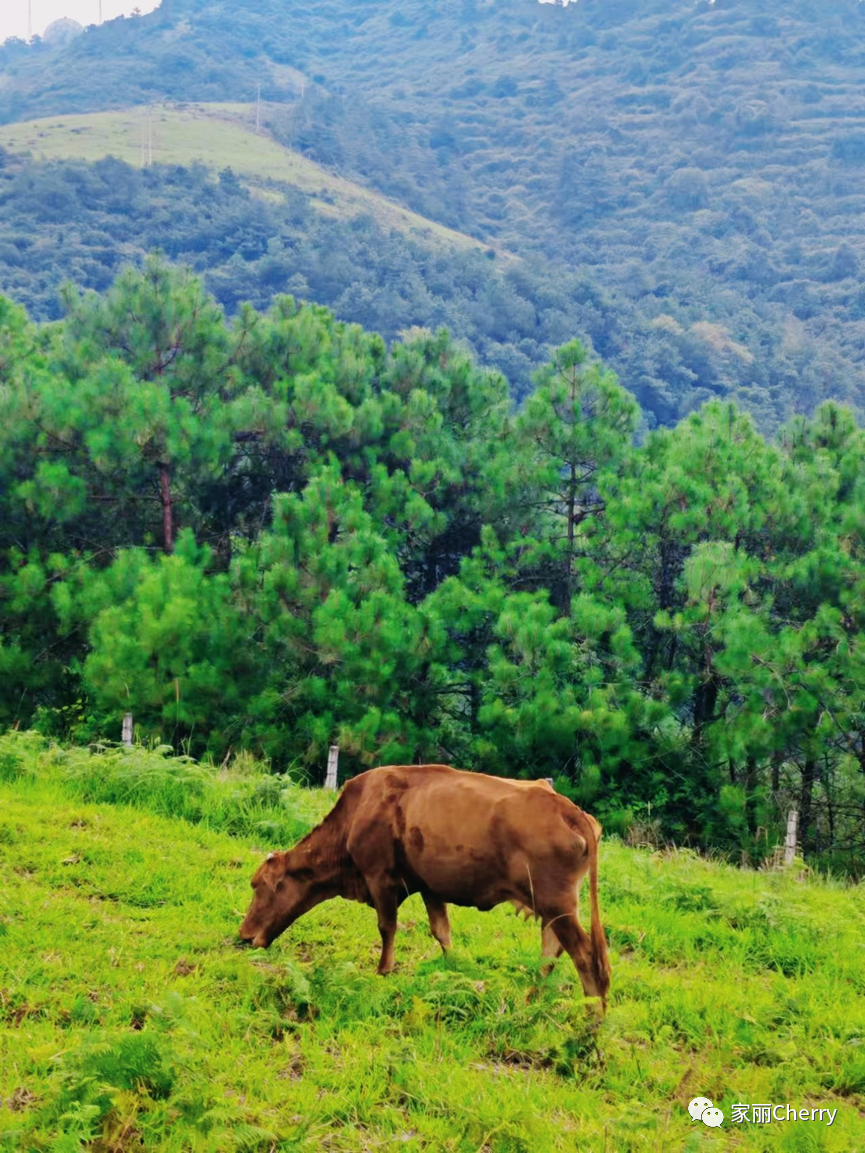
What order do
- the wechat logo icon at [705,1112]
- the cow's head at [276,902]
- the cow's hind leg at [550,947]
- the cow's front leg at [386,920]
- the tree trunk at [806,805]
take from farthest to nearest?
the tree trunk at [806,805]
the cow's head at [276,902]
the cow's front leg at [386,920]
the cow's hind leg at [550,947]
the wechat logo icon at [705,1112]

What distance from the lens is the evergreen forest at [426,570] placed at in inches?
528

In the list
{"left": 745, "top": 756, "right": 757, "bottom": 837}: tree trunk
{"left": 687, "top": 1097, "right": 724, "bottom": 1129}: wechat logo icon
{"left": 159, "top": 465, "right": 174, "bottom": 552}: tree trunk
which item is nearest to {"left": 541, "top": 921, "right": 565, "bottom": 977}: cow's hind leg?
{"left": 687, "top": 1097, "right": 724, "bottom": 1129}: wechat logo icon

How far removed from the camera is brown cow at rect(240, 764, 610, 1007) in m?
5.22

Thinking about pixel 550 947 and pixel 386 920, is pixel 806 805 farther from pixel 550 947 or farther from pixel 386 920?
pixel 386 920

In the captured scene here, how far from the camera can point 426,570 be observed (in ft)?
59.1

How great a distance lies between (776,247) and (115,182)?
185 feet

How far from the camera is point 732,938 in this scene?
6695 mm

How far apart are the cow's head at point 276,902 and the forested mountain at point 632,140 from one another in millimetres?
54970

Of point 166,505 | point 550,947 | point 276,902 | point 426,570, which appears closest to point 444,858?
point 550,947

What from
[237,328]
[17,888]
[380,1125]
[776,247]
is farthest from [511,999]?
[776,247]

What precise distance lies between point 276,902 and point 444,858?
119 centimetres

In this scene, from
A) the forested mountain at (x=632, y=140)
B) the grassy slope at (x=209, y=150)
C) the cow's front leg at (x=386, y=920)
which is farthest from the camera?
the grassy slope at (x=209, y=150)

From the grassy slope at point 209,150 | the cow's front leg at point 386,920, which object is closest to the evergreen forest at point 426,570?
the cow's front leg at point 386,920

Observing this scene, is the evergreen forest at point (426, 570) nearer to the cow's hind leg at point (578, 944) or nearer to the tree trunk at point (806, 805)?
the tree trunk at point (806, 805)
